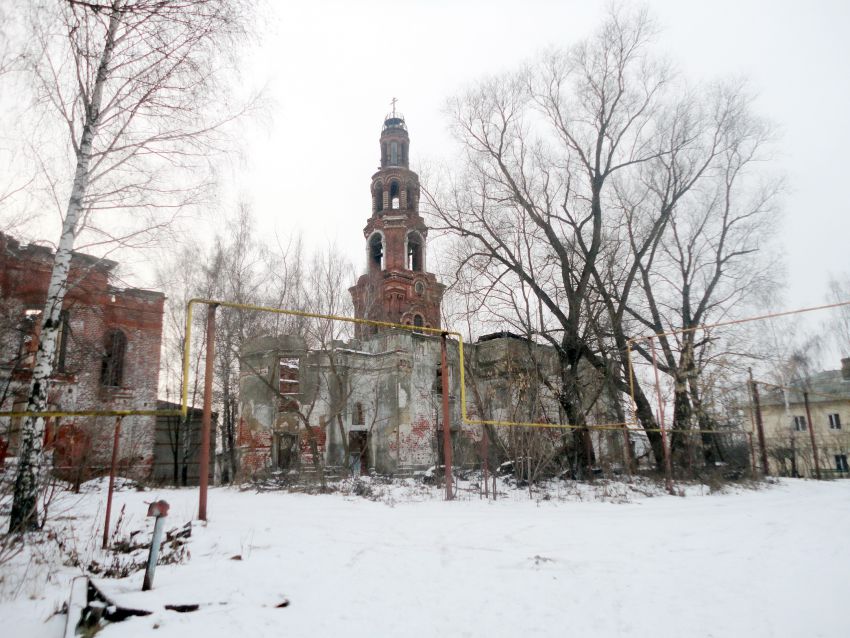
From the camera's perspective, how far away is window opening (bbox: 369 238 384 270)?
3419 cm

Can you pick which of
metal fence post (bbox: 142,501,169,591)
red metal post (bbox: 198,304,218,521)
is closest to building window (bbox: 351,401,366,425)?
red metal post (bbox: 198,304,218,521)

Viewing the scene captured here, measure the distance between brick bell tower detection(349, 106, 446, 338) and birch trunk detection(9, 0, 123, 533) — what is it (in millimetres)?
23298

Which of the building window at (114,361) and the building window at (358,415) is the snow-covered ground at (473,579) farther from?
the building window at (358,415)

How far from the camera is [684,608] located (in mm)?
4367

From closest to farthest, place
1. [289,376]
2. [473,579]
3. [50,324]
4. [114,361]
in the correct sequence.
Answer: [473,579] → [50,324] → [114,361] → [289,376]

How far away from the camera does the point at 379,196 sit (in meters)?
35.0

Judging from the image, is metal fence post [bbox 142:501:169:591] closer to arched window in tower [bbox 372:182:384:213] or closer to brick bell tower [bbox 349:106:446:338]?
brick bell tower [bbox 349:106:446:338]

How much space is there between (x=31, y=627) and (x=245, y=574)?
5.28ft

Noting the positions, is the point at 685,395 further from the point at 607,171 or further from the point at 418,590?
the point at 418,590

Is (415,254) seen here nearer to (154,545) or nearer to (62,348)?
(62,348)

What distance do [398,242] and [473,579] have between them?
2924 centimetres

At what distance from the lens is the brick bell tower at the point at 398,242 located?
108 ft

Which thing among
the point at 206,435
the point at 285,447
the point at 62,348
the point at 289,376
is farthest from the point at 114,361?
the point at 206,435

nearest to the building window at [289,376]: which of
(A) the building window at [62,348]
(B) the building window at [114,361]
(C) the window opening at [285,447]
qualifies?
(C) the window opening at [285,447]
